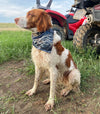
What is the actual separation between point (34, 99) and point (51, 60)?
761 mm

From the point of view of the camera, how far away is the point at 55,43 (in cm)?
189

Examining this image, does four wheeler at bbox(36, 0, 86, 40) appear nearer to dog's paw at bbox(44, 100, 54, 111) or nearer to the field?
the field

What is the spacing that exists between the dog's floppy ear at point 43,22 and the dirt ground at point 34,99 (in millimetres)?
1059

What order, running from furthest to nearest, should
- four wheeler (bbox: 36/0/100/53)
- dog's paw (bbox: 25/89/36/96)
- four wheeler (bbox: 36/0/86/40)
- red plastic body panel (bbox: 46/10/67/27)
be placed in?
four wheeler (bbox: 36/0/86/40) → red plastic body panel (bbox: 46/10/67/27) → four wheeler (bbox: 36/0/100/53) → dog's paw (bbox: 25/89/36/96)

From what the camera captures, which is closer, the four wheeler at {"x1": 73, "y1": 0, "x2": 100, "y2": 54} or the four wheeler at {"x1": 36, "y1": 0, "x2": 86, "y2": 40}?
the four wheeler at {"x1": 73, "y1": 0, "x2": 100, "y2": 54}

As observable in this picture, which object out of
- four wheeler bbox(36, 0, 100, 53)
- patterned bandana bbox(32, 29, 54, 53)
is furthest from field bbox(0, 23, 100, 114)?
patterned bandana bbox(32, 29, 54, 53)

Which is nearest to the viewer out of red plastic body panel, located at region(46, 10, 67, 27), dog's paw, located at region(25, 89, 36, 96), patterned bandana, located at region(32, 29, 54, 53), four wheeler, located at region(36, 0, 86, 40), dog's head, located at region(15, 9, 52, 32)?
dog's head, located at region(15, 9, 52, 32)

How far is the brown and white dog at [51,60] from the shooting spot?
172 centimetres

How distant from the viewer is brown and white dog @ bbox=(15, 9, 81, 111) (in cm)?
172

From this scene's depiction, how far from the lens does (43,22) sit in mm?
1731

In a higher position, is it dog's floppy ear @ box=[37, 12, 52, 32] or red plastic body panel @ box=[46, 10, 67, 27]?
red plastic body panel @ box=[46, 10, 67, 27]

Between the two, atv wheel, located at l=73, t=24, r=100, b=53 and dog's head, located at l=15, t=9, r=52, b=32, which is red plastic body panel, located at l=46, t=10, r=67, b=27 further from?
dog's head, located at l=15, t=9, r=52, b=32

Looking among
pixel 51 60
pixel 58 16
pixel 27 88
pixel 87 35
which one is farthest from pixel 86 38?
pixel 27 88

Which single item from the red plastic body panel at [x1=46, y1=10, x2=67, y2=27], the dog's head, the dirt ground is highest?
the red plastic body panel at [x1=46, y1=10, x2=67, y2=27]
